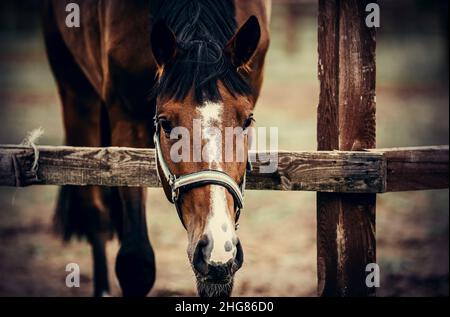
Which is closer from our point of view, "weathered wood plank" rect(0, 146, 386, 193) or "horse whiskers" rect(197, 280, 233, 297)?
"horse whiskers" rect(197, 280, 233, 297)

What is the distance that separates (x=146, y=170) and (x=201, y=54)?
0.71m

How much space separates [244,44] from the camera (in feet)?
8.03

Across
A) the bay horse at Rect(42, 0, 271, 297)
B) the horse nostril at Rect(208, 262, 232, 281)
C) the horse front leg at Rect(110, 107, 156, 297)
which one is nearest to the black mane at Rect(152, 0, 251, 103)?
the bay horse at Rect(42, 0, 271, 297)

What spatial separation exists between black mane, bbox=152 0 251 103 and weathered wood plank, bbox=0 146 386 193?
0.50 meters

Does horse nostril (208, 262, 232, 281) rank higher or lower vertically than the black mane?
lower

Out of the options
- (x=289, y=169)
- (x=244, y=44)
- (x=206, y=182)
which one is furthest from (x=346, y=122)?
(x=206, y=182)

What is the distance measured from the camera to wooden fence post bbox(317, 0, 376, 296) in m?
2.78

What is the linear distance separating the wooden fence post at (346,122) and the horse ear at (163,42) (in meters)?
0.77

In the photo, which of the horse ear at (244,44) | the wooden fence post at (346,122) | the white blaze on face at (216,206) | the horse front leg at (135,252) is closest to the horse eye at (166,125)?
the white blaze on face at (216,206)

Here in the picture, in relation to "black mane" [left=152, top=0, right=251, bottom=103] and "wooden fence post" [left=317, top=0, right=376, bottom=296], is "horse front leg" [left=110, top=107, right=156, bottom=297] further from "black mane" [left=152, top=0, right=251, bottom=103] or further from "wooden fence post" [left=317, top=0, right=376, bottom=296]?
"wooden fence post" [left=317, top=0, right=376, bottom=296]

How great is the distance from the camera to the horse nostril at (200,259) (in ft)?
6.85

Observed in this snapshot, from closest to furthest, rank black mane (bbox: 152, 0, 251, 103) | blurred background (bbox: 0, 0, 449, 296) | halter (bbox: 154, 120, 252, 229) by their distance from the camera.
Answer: halter (bbox: 154, 120, 252, 229) → black mane (bbox: 152, 0, 251, 103) → blurred background (bbox: 0, 0, 449, 296)

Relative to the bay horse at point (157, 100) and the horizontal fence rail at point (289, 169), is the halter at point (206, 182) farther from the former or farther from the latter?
the horizontal fence rail at point (289, 169)
